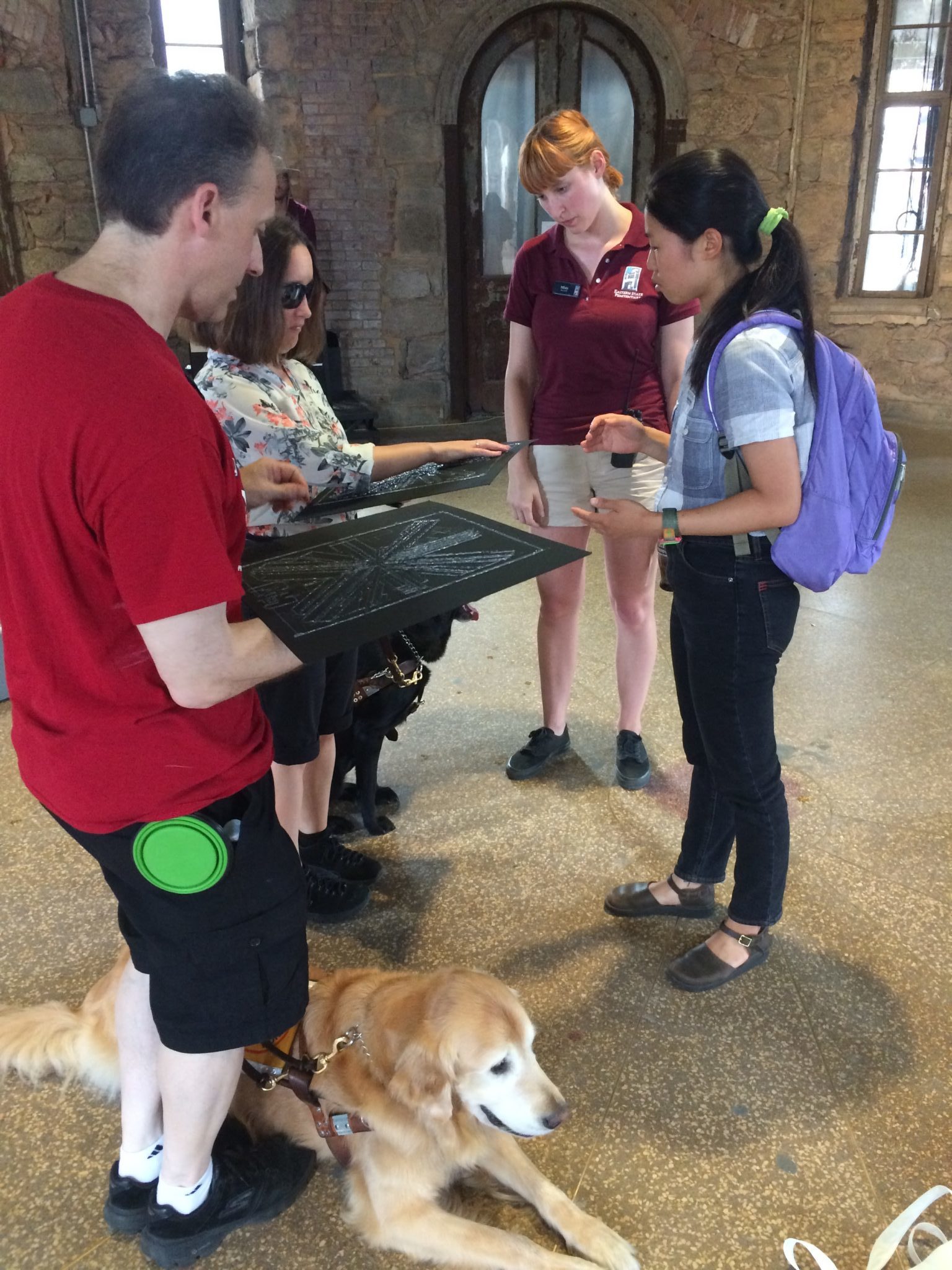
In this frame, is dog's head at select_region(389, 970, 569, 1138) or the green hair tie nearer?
dog's head at select_region(389, 970, 569, 1138)

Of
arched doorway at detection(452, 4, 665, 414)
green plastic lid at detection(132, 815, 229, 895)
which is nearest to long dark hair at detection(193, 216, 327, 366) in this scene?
green plastic lid at detection(132, 815, 229, 895)

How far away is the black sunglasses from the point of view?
1862 mm

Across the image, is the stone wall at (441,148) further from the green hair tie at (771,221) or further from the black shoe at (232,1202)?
the black shoe at (232,1202)

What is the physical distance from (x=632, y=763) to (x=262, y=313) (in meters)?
1.76

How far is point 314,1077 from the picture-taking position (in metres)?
1.51

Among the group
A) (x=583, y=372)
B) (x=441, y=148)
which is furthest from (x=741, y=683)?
(x=441, y=148)

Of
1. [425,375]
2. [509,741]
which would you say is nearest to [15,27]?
[425,375]

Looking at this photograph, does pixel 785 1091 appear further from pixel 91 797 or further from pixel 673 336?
pixel 673 336

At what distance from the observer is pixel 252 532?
193 centimetres

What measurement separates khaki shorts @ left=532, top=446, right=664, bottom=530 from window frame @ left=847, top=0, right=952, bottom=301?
6548mm

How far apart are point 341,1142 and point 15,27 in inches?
310

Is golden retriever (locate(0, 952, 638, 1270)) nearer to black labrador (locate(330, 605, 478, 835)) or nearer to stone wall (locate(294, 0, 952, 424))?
black labrador (locate(330, 605, 478, 835))

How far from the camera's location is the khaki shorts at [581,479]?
2.64 meters

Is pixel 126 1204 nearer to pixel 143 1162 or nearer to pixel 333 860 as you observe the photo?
pixel 143 1162
